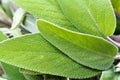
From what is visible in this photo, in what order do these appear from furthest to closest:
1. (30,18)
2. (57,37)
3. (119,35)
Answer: (30,18)
(119,35)
(57,37)

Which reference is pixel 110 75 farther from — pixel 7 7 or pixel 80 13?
pixel 7 7

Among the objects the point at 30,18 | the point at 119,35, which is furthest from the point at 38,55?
the point at 30,18

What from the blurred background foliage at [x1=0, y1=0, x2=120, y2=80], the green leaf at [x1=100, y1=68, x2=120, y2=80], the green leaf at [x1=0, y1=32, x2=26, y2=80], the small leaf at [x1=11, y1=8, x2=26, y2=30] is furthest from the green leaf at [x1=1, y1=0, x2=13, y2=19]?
the green leaf at [x1=100, y1=68, x2=120, y2=80]

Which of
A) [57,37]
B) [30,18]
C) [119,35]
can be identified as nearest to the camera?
[57,37]

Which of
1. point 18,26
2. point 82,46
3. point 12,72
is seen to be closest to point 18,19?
point 18,26

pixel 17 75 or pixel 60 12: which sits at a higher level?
pixel 60 12

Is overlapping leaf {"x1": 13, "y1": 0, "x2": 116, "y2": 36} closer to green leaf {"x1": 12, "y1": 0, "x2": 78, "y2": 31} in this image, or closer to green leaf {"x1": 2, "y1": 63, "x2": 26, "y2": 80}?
green leaf {"x1": 12, "y1": 0, "x2": 78, "y2": 31}

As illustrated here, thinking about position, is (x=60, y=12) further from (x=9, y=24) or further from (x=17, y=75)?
(x=9, y=24)
